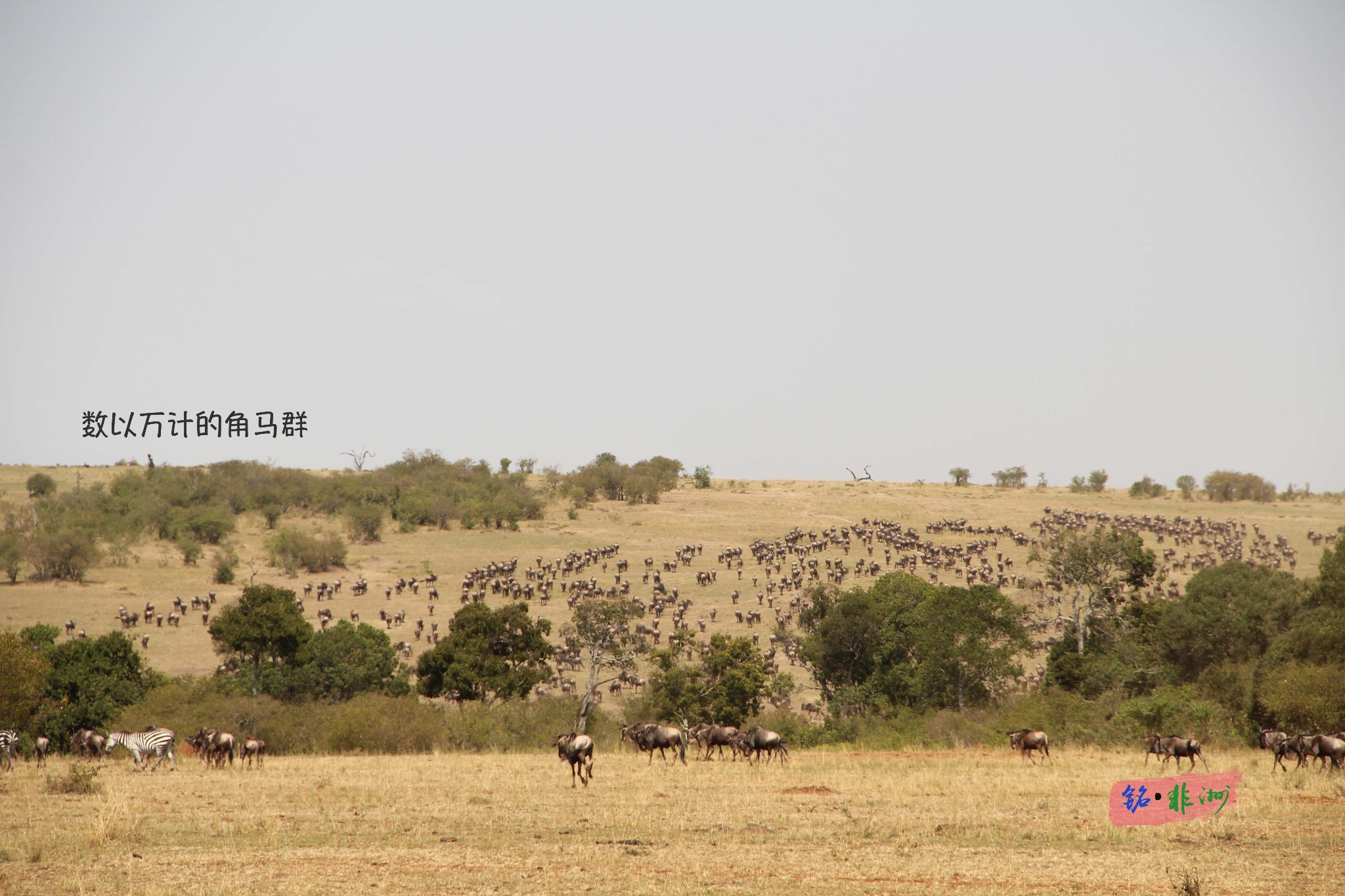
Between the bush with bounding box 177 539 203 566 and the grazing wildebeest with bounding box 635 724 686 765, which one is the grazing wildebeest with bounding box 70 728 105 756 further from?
the bush with bounding box 177 539 203 566

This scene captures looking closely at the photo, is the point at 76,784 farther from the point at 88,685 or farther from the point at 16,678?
the point at 88,685

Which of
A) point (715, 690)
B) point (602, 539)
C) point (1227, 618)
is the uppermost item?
point (1227, 618)

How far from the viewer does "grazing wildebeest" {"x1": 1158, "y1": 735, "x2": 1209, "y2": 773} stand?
77.1ft

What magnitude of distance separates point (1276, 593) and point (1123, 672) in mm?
5589

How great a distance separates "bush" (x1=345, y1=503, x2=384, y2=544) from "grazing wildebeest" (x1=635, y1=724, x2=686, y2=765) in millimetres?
66637

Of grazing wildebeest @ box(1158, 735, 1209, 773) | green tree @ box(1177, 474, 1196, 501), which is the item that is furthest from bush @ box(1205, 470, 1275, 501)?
grazing wildebeest @ box(1158, 735, 1209, 773)

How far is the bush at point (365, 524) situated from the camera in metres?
89.6

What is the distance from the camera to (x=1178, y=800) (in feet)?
60.2

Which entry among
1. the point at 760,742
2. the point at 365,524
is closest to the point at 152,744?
the point at 760,742

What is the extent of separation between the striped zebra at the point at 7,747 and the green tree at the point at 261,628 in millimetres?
9938

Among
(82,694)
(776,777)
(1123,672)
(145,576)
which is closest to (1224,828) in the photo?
(776,777)

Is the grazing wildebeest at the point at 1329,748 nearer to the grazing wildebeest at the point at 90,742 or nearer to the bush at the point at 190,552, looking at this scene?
the grazing wildebeest at the point at 90,742

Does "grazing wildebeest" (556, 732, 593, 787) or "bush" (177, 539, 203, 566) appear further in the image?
"bush" (177, 539, 203, 566)

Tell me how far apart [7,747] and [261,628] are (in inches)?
475
